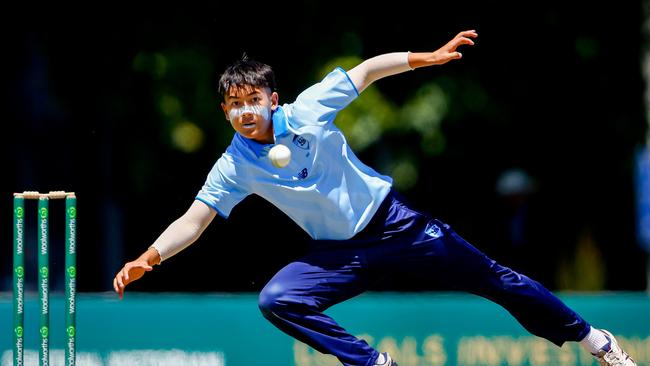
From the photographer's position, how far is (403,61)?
18.7 ft

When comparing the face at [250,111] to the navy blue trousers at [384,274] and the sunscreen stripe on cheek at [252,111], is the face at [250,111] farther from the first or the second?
the navy blue trousers at [384,274]

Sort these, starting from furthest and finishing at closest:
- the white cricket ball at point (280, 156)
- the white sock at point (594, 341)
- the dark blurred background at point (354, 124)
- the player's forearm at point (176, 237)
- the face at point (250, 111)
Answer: the dark blurred background at point (354, 124) → the white sock at point (594, 341) → the player's forearm at point (176, 237) → the face at point (250, 111) → the white cricket ball at point (280, 156)

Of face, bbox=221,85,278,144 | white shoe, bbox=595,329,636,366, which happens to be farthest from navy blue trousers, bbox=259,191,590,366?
face, bbox=221,85,278,144

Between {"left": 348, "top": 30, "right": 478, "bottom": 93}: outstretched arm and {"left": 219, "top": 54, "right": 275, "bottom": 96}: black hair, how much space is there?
0.37 metres

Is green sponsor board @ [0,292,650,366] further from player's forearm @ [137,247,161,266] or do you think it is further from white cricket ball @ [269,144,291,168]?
white cricket ball @ [269,144,291,168]

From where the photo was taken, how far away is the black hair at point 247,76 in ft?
18.7

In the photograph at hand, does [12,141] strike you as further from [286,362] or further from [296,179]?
[296,179]

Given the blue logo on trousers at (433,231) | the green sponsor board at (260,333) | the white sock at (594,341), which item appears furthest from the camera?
the green sponsor board at (260,333)

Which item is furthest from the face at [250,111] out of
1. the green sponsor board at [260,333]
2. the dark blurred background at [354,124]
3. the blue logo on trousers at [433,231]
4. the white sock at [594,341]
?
the dark blurred background at [354,124]

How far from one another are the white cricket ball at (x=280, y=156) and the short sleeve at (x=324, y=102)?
0.18m

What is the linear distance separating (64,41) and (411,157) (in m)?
3.12

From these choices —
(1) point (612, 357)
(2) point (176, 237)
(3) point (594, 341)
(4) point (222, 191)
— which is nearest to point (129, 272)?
(2) point (176, 237)

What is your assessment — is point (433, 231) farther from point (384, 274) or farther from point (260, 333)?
point (260, 333)

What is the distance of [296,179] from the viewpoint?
5.71 meters
